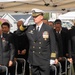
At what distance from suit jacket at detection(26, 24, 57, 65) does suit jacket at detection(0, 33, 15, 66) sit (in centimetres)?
72

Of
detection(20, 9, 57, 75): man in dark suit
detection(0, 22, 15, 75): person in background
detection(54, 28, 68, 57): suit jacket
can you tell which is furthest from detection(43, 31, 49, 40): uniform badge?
detection(54, 28, 68, 57): suit jacket

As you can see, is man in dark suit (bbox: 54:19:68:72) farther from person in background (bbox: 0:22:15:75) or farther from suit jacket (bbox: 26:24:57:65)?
suit jacket (bbox: 26:24:57:65)

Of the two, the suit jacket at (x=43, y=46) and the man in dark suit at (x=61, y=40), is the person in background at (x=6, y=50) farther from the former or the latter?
the man in dark suit at (x=61, y=40)

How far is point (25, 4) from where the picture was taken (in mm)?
7457

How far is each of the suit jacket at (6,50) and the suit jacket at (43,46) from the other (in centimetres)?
72

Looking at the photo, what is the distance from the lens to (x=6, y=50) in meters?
6.07

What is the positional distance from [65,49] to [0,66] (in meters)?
2.37

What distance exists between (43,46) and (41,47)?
46 mm

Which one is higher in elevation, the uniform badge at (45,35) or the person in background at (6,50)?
the uniform badge at (45,35)

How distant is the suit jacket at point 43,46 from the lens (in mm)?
5523

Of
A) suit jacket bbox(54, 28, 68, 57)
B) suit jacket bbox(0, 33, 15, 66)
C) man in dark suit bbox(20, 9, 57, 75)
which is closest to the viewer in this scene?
man in dark suit bbox(20, 9, 57, 75)

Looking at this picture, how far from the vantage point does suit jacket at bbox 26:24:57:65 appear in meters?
5.52

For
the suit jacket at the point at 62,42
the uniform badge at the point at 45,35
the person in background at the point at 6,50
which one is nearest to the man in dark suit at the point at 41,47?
the uniform badge at the point at 45,35

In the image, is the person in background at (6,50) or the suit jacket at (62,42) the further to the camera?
the suit jacket at (62,42)
